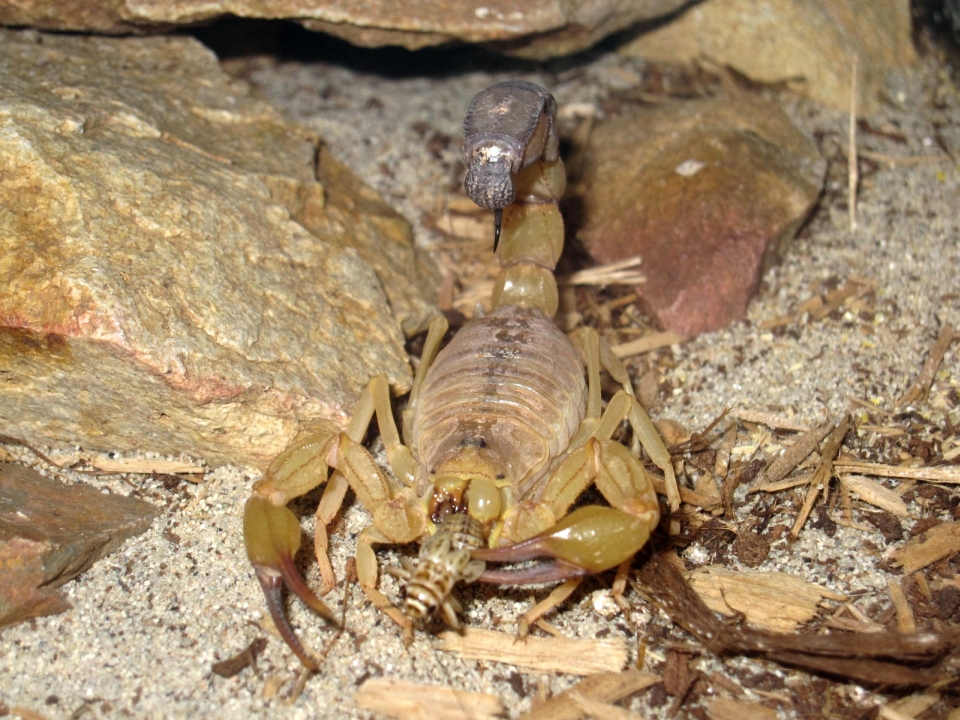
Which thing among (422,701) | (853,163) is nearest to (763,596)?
(422,701)

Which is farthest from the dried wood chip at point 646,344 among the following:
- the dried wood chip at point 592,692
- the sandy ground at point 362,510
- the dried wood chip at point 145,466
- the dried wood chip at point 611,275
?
the dried wood chip at point 145,466

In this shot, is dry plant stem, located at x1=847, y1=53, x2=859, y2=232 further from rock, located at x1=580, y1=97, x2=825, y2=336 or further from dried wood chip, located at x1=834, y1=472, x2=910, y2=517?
dried wood chip, located at x1=834, y1=472, x2=910, y2=517

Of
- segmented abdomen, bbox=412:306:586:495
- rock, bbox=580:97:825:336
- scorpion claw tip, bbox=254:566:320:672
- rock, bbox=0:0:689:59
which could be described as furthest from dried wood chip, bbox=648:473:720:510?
rock, bbox=0:0:689:59

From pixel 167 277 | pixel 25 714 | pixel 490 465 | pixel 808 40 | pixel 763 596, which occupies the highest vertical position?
pixel 808 40

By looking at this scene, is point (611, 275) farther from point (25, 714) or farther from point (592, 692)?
point (25, 714)

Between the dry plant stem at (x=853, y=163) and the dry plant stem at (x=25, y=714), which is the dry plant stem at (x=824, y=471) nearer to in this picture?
the dry plant stem at (x=853, y=163)

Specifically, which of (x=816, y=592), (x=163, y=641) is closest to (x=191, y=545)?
(x=163, y=641)
